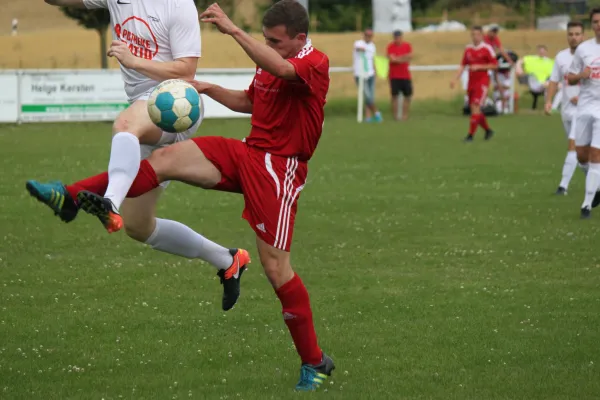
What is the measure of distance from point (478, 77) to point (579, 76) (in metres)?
11.0

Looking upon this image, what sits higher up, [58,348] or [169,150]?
[169,150]

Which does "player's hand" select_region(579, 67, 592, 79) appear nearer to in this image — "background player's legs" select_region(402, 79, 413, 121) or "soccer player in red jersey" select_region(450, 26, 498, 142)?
"soccer player in red jersey" select_region(450, 26, 498, 142)

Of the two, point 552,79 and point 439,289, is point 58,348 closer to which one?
point 439,289

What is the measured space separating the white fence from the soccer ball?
18392 mm

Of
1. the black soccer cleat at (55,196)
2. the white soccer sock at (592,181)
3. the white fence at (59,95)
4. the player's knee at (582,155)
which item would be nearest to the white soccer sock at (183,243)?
the black soccer cleat at (55,196)

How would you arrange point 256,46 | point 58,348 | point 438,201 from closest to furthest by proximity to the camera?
point 256,46
point 58,348
point 438,201

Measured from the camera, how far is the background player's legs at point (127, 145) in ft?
20.4

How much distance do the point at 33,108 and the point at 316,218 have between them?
1371 cm

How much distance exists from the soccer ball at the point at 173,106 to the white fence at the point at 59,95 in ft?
60.3

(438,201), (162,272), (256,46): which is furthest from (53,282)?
(438,201)

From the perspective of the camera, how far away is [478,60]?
79.2 feet

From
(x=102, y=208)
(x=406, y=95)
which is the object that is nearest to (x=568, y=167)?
(x=102, y=208)

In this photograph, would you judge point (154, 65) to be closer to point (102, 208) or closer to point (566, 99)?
point (102, 208)

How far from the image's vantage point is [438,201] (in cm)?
1431
